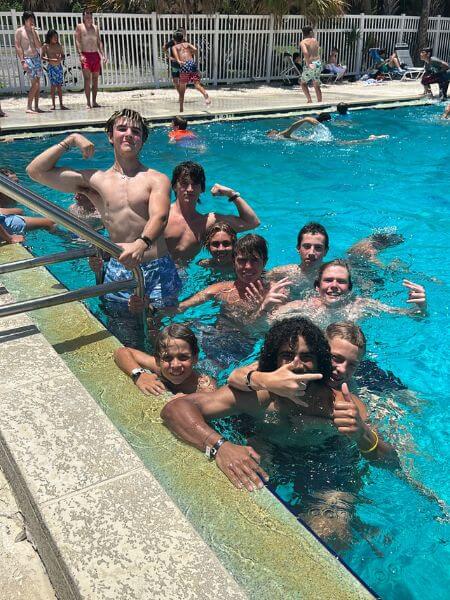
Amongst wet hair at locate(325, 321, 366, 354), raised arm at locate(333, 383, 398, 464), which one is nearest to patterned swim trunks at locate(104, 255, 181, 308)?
wet hair at locate(325, 321, 366, 354)

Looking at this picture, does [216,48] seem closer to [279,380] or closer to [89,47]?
[89,47]

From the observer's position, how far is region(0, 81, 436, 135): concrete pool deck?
1255 centimetres

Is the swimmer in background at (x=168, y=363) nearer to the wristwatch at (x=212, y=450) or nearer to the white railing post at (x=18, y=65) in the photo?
the wristwatch at (x=212, y=450)

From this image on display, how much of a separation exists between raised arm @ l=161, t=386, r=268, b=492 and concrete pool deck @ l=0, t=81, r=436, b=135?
10242 millimetres

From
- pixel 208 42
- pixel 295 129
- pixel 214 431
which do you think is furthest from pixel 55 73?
pixel 214 431

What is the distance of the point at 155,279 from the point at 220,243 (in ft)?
3.08

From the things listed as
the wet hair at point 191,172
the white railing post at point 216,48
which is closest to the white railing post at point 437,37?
the white railing post at point 216,48

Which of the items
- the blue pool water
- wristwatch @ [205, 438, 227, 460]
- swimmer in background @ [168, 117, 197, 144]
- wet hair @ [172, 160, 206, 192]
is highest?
wet hair @ [172, 160, 206, 192]

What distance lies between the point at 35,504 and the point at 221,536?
29.6 inches

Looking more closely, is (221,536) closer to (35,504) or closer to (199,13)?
(35,504)

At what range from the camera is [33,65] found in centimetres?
1330

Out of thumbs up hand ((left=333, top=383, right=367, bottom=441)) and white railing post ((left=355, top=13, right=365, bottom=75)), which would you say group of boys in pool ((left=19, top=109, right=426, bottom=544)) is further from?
white railing post ((left=355, top=13, right=365, bottom=75))

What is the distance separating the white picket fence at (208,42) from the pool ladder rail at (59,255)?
13.7m

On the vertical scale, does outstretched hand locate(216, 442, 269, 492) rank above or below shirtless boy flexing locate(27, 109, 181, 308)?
below
